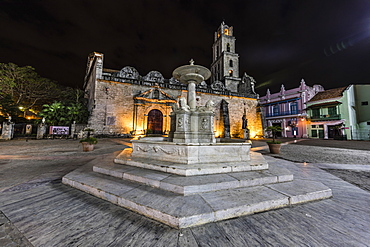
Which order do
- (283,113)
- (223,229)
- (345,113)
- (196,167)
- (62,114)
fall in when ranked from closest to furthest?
1. (223,229)
2. (196,167)
3. (62,114)
4. (345,113)
5. (283,113)

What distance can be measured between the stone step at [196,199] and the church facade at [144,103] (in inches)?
489

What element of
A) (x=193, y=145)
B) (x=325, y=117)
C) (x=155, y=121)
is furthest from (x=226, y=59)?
(x=193, y=145)

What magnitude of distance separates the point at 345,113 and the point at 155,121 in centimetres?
2690

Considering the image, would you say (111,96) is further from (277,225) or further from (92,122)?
(277,225)

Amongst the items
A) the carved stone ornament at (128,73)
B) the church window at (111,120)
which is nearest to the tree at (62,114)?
the church window at (111,120)

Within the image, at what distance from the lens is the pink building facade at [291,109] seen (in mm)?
22484

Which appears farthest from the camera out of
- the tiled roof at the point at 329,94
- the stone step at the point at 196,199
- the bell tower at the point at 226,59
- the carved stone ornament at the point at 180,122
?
the bell tower at the point at 226,59

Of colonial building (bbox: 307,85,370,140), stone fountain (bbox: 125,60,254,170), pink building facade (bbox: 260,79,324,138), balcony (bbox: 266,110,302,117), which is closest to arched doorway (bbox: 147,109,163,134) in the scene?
stone fountain (bbox: 125,60,254,170)

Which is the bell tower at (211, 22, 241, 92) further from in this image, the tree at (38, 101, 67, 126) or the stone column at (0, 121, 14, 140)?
the stone column at (0, 121, 14, 140)

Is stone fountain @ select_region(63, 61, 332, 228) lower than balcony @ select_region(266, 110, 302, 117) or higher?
lower

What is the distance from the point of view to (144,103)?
16.4m

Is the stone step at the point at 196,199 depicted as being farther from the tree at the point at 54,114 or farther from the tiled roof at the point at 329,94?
the tiled roof at the point at 329,94

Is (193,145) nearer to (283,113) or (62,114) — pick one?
(62,114)

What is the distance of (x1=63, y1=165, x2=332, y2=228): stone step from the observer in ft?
5.37
